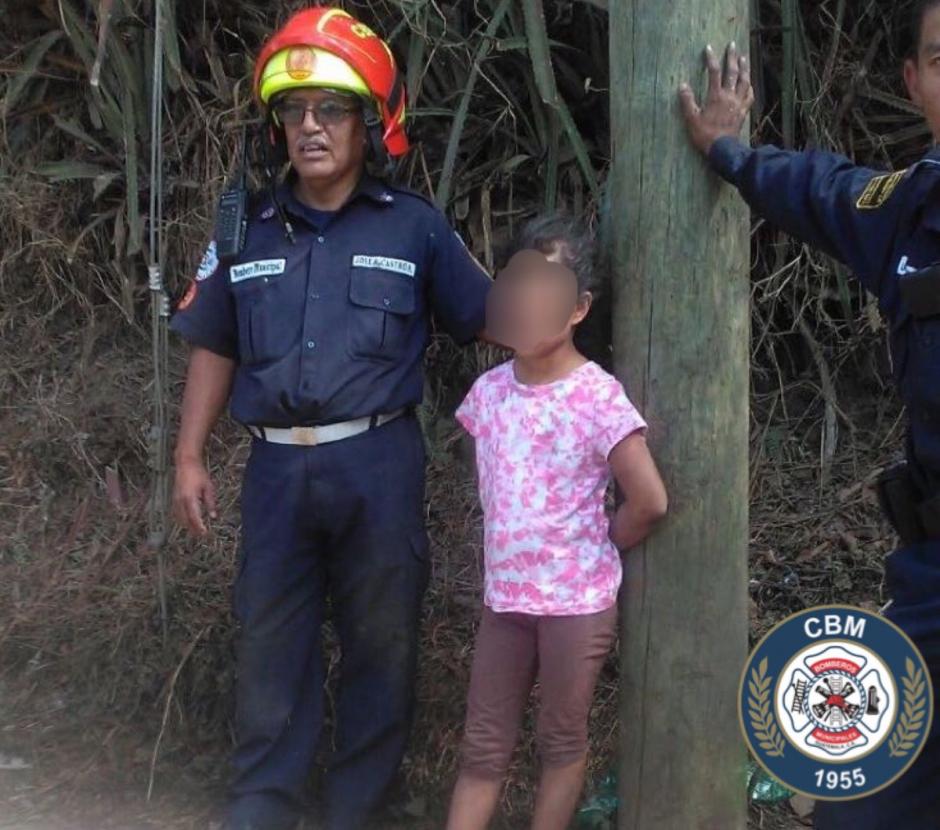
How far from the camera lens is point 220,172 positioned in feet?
15.4

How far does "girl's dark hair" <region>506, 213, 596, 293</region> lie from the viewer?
106 inches

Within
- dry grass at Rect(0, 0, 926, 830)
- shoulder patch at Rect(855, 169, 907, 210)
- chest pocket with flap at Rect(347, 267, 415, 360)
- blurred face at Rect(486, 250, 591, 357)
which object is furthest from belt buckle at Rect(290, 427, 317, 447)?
shoulder patch at Rect(855, 169, 907, 210)

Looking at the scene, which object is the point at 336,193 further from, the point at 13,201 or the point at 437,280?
the point at 13,201

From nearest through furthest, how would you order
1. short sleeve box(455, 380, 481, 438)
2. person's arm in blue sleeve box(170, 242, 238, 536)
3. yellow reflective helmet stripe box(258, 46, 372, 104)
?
1. short sleeve box(455, 380, 481, 438)
2. yellow reflective helmet stripe box(258, 46, 372, 104)
3. person's arm in blue sleeve box(170, 242, 238, 536)

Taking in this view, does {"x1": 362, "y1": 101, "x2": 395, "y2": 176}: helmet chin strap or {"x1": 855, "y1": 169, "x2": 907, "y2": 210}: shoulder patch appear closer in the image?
{"x1": 855, "y1": 169, "x2": 907, "y2": 210}: shoulder patch

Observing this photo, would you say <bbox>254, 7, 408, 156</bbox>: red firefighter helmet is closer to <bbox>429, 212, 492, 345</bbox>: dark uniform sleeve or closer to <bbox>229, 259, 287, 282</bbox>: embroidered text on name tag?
<bbox>429, 212, 492, 345</bbox>: dark uniform sleeve

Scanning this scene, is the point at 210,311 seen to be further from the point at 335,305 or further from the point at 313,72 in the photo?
the point at 313,72

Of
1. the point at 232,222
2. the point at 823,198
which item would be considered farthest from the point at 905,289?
the point at 232,222

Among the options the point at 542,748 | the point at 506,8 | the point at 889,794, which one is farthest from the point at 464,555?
the point at 889,794

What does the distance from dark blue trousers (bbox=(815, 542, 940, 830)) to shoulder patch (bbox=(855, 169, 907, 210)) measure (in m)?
0.64

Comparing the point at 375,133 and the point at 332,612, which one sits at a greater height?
the point at 375,133

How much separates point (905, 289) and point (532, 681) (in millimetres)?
1194

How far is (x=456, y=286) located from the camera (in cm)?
307

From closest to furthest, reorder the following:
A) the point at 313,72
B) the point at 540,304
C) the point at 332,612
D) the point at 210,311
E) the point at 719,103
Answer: the point at 719,103, the point at 540,304, the point at 313,72, the point at 210,311, the point at 332,612
